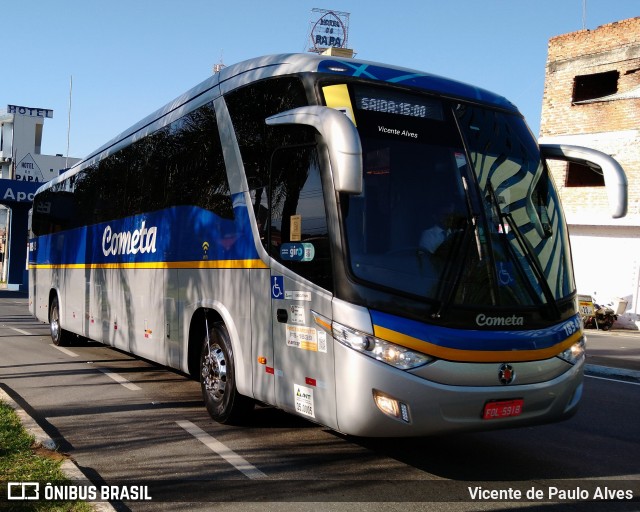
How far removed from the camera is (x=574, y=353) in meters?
6.13

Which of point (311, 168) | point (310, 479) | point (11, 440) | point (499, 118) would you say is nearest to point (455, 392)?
point (310, 479)

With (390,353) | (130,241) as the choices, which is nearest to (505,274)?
(390,353)

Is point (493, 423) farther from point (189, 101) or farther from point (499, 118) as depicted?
point (189, 101)

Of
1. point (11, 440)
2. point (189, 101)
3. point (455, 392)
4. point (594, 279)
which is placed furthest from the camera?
point (594, 279)

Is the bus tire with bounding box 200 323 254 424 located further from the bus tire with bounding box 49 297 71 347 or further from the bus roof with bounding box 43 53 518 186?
the bus tire with bounding box 49 297 71 347

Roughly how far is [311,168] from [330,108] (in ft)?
2.16

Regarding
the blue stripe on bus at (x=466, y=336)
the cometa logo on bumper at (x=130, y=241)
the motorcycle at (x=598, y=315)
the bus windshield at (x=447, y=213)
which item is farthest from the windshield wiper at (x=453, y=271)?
the motorcycle at (x=598, y=315)

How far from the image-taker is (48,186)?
55.7 ft

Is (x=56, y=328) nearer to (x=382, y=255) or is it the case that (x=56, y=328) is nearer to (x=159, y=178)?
(x=159, y=178)

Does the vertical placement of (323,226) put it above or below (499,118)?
below

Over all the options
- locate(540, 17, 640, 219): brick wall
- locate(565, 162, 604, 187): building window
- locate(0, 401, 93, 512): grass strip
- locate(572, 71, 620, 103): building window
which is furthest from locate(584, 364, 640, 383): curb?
locate(572, 71, 620, 103): building window

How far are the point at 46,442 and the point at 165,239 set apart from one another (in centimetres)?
328

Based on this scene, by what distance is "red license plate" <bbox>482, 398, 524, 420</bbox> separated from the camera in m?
5.54

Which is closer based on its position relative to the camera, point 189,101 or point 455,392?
point 455,392
